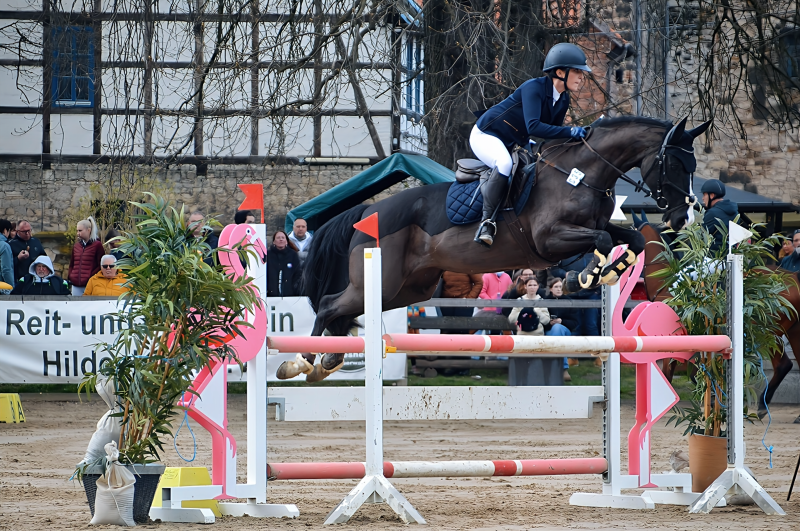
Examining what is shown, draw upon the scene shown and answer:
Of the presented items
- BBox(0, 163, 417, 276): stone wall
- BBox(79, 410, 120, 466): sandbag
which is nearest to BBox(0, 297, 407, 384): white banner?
BBox(79, 410, 120, 466): sandbag

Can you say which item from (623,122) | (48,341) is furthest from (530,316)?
(48,341)

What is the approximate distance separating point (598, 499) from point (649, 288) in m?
4.45

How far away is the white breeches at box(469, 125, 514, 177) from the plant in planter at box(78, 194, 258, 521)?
75.0 inches

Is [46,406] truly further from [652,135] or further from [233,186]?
[233,186]

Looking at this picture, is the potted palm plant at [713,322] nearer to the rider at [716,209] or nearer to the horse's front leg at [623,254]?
the horse's front leg at [623,254]

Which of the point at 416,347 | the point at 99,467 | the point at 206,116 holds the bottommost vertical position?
the point at 99,467

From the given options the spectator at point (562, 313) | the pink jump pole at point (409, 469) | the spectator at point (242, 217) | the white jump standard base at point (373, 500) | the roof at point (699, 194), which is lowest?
the white jump standard base at point (373, 500)

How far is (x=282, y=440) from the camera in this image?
663cm

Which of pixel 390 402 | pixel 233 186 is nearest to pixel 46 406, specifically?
pixel 390 402

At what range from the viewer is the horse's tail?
229 inches

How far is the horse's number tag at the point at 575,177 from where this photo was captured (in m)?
4.98

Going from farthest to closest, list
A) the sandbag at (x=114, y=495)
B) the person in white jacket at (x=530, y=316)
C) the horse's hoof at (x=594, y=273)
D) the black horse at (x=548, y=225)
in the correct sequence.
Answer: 1. the person in white jacket at (x=530, y=316)
2. the black horse at (x=548, y=225)
3. the horse's hoof at (x=594, y=273)
4. the sandbag at (x=114, y=495)

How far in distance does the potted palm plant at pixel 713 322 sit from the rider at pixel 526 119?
0.94 m

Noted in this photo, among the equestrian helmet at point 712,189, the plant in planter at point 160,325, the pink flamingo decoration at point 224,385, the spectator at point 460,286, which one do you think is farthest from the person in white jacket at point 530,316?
the plant in planter at point 160,325
